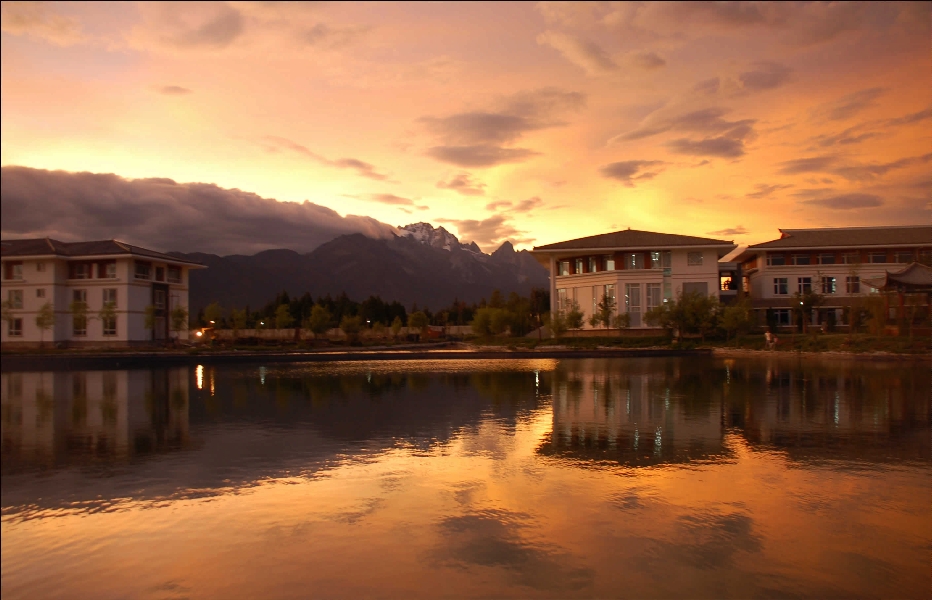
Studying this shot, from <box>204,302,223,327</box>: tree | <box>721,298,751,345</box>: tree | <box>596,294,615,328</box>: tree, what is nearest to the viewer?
<box>721,298,751,345</box>: tree

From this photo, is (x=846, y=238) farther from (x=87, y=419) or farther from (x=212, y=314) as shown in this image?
(x=212, y=314)

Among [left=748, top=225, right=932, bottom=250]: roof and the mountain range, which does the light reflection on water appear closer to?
[left=748, top=225, right=932, bottom=250]: roof

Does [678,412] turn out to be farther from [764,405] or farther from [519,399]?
[519,399]

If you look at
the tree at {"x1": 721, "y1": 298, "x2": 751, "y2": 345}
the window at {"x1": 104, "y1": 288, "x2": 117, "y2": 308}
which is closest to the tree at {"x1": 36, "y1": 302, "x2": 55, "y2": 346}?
the window at {"x1": 104, "y1": 288, "x2": 117, "y2": 308}

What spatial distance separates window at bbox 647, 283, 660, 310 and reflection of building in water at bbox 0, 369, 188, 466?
42.0 metres

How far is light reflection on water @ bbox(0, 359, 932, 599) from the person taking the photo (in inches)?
222

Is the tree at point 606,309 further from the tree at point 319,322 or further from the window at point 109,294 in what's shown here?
the window at point 109,294

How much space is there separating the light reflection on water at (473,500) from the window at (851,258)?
47197 mm

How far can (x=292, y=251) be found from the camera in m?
191

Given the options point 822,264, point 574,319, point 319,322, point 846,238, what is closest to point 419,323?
point 319,322

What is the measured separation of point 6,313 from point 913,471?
12.7 metres

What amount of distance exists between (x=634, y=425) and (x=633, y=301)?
44938mm

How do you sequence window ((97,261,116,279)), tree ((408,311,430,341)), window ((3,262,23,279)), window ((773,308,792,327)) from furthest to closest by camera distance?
1. tree ((408,311,430,341))
2. window ((773,308,792,327))
3. window ((97,261,116,279))
4. window ((3,262,23,279))

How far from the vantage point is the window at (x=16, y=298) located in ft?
27.6
